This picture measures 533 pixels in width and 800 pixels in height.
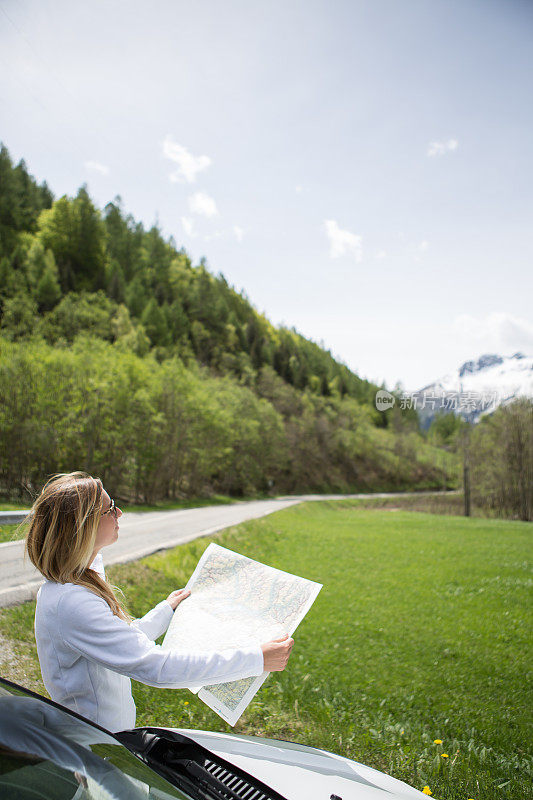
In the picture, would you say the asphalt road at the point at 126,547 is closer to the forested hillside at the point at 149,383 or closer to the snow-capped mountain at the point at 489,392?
the forested hillside at the point at 149,383

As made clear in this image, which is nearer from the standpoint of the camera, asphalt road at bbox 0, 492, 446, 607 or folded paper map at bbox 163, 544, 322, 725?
folded paper map at bbox 163, 544, 322, 725

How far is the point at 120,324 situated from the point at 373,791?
6160 centimetres

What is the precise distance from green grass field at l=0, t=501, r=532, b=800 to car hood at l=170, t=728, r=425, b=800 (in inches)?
66.8

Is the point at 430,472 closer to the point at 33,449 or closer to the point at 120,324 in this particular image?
the point at 120,324

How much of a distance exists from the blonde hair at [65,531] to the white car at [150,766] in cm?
37

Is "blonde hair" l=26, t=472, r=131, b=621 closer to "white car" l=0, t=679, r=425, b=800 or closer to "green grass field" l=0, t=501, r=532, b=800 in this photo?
"white car" l=0, t=679, r=425, b=800

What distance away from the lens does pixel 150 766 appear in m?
1.62

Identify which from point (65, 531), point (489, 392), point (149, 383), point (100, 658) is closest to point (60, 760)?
point (100, 658)

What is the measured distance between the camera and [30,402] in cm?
2102

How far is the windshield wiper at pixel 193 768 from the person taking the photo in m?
1.54

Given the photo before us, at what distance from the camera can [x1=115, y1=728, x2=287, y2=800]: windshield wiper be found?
154 centimetres

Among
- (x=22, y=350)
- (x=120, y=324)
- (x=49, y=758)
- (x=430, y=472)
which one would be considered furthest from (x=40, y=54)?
(x=430, y=472)

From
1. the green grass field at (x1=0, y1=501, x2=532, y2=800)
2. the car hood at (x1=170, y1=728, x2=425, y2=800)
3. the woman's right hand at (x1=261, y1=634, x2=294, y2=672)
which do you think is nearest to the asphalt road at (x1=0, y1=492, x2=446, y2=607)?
the green grass field at (x1=0, y1=501, x2=532, y2=800)

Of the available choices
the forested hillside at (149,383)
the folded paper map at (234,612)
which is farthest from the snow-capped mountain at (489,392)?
the folded paper map at (234,612)
